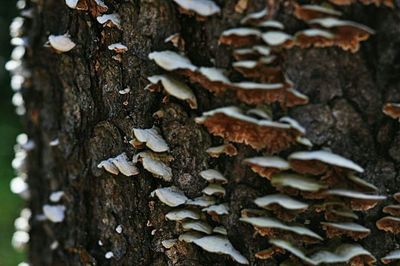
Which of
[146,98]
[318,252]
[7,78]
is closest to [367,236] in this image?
[318,252]

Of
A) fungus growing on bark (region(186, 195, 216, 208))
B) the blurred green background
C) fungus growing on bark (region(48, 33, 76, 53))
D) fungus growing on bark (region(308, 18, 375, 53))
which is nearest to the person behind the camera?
fungus growing on bark (region(308, 18, 375, 53))

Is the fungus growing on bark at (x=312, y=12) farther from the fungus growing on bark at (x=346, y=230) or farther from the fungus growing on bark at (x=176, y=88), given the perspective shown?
the fungus growing on bark at (x=346, y=230)

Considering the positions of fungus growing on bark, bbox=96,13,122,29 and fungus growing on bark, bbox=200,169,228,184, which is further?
fungus growing on bark, bbox=96,13,122,29

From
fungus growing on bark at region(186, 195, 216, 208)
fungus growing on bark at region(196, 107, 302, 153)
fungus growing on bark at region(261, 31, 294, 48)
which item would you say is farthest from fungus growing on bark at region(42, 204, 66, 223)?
fungus growing on bark at region(261, 31, 294, 48)

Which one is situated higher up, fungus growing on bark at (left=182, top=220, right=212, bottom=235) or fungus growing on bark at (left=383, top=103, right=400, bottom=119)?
fungus growing on bark at (left=383, top=103, right=400, bottom=119)

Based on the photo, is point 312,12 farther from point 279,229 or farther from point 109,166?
point 109,166

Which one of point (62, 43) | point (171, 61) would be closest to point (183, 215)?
point (171, 61)

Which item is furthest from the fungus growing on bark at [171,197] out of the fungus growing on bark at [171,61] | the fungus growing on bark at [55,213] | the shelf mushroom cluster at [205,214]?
the fungus growing on bark at [55,213]

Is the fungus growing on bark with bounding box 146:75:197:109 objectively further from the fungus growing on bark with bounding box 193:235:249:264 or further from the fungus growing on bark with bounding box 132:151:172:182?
the fungus growing on bark with bounding box 193:235:249:264

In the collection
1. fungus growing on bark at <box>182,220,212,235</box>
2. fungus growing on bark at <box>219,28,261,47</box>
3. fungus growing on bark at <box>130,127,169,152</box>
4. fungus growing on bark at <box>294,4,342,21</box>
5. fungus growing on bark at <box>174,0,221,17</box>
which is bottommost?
fungus growing on bark at <box>182,220,212,235</box>
